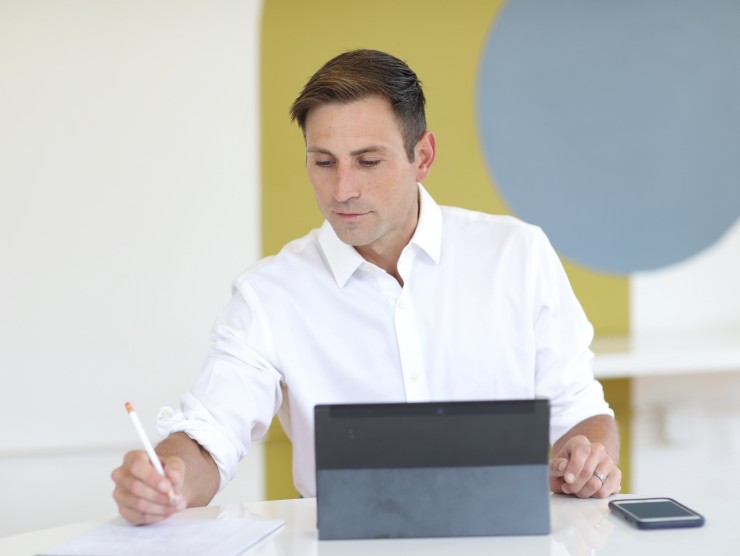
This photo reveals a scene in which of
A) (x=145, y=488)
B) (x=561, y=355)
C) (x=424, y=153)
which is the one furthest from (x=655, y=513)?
(x=424, y=153)

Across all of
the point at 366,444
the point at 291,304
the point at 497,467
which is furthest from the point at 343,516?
the point at 291,304

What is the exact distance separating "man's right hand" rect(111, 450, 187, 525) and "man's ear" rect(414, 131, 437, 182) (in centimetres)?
89

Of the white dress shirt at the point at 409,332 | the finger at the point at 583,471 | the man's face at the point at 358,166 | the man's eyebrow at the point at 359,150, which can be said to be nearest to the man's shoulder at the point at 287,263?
the white dress shirt at the point at 409,332

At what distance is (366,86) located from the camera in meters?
1.96

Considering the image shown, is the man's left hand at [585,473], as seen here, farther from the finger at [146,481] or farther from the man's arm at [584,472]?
the finger at [146,481]

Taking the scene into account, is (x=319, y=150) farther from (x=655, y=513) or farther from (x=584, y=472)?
(x=655, y=513)

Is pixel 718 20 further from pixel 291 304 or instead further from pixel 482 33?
pixel 291 304

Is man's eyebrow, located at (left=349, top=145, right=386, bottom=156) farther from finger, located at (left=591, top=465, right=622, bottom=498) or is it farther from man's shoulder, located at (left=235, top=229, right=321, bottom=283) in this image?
finger, located at (left=591, top=465, right=622, bottom=498)

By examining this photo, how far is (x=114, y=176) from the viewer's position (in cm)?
298

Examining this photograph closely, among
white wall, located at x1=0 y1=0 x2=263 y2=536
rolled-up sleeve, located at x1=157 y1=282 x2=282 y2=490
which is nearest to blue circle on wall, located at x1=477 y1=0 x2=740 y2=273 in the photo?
white wall, located at x1=0 y1=0 x2=263 y2=536

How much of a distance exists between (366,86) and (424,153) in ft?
0.76

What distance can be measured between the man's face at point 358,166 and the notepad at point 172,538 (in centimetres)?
65

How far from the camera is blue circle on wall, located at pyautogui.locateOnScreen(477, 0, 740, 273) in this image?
329cm

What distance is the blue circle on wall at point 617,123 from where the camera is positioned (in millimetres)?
3295
